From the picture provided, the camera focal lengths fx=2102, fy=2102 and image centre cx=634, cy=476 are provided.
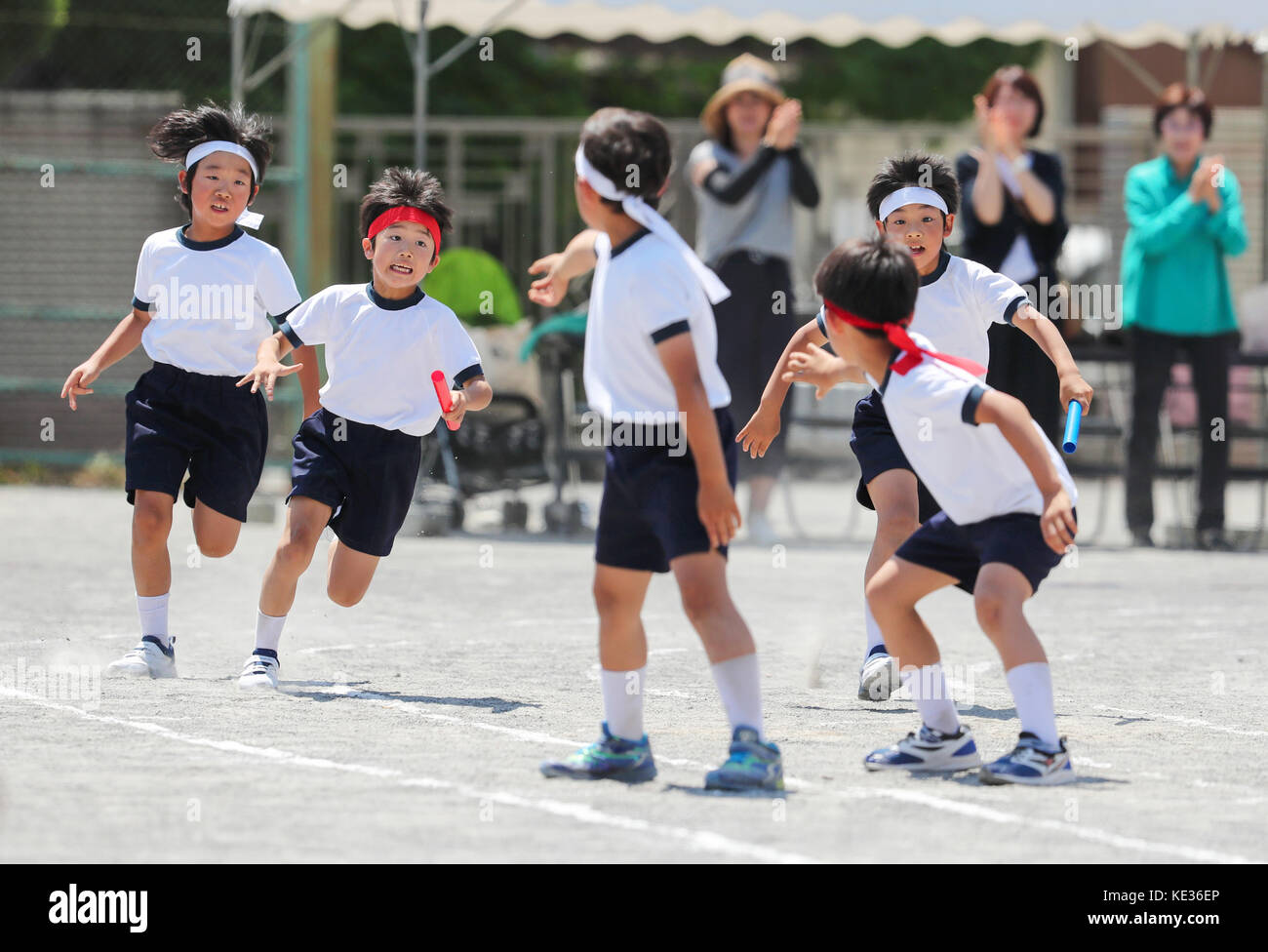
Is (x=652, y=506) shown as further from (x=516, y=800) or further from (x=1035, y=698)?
(x=1035, y=698)

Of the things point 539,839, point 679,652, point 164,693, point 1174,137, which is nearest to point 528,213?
point 1174,137

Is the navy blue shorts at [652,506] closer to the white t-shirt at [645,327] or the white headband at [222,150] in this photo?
the white t-shirt at [645,327]

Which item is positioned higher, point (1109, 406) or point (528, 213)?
point (528, 213)

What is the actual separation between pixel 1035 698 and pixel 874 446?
161 cm

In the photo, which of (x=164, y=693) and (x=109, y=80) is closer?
(x=164, y=693)

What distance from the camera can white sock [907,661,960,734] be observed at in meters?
5.56

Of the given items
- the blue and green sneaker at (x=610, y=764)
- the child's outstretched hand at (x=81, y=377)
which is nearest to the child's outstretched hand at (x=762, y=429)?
the blue and green sneaker at (x=610, y=764)

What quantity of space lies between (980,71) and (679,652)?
60.4 ft

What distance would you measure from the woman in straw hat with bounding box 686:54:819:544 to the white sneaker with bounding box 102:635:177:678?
5.18 meters

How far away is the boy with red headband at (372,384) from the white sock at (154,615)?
45 cm

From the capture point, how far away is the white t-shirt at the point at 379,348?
6867 mm

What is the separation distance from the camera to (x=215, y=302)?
23.9ft
